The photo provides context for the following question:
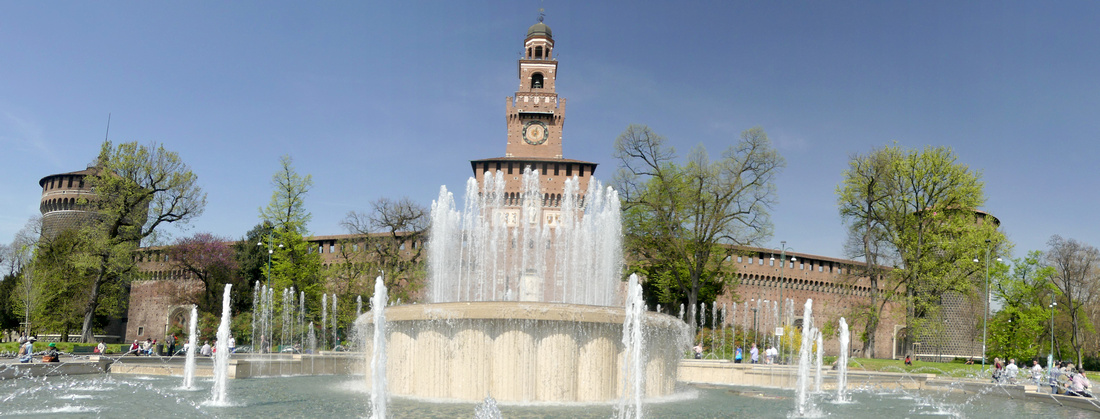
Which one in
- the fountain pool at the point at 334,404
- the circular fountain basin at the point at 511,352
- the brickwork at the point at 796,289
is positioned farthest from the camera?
the brickwork at the point at 796,289

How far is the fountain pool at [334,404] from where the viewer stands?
9.62 m

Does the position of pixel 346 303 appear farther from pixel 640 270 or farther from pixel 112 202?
pixel 640 270

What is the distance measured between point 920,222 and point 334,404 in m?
25.8

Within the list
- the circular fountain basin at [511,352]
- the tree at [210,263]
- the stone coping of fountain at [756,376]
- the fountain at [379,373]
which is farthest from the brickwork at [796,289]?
the fountain at [379,373]

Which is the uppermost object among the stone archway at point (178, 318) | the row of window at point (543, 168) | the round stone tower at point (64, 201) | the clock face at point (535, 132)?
the clock face at point (535, 132)

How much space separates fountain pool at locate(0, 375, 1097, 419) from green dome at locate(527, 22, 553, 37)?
4566 centimetres

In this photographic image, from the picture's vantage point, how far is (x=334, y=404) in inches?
425

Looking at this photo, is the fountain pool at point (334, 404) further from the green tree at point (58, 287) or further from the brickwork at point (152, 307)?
the brickwork at point (152, 307)

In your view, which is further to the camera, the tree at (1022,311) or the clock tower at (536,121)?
the clock tower at (536,121)

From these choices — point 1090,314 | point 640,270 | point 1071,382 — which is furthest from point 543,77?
point 1071,382

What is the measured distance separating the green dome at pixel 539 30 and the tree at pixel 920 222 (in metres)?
32.4

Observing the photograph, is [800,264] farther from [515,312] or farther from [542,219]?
[515,312]

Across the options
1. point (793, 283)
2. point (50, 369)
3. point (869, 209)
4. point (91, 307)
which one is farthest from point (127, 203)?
point (793, 283)

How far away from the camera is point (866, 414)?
462 inches
